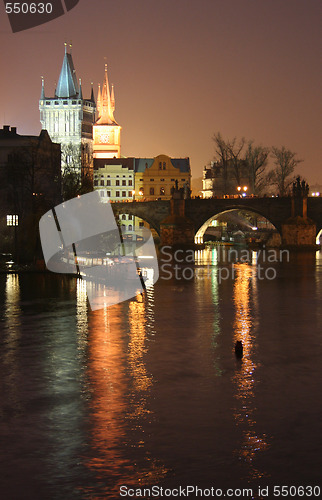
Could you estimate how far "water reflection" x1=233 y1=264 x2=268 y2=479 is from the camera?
14977 mm

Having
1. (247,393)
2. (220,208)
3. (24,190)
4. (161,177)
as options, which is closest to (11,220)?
(24,190)

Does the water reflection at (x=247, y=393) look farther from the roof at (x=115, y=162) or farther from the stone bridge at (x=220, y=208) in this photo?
the roof at (x=115, y=162)

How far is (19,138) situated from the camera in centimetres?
7050

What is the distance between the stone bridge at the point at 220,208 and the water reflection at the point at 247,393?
185 feet

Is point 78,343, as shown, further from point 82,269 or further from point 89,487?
point 82,269

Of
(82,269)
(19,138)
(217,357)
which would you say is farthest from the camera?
(19,138)

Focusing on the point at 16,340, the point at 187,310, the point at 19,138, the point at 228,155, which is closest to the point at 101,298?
the point at 187,310

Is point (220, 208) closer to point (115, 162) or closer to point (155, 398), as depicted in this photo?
point (115, 162)

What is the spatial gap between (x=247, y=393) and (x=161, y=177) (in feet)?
397

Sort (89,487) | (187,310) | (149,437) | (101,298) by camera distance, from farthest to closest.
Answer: (101,298), (187,310), (149,437), (89,487)

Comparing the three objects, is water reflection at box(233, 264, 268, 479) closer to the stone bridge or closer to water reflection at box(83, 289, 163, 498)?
water reflection at box(83, 289, 163, 498)

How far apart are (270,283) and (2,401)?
101 feet

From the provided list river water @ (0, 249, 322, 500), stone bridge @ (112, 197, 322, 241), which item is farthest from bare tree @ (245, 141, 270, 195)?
river water @ (0, 249, 322, 500)

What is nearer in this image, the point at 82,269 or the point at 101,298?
the point at 101,298
